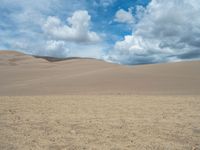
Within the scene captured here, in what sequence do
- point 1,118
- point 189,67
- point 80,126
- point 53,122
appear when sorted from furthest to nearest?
point 189,67, point 1,118, point 53,122, point 80,126

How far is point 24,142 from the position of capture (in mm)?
5727

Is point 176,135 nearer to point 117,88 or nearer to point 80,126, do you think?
point 80,126

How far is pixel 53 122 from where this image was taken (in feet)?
26.6

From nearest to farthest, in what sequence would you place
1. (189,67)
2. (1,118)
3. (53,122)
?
(53,122)
(1,118)
(189,67)

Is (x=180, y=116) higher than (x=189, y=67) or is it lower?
lower

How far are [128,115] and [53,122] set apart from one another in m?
3.31

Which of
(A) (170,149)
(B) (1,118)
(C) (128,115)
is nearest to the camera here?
(A) (170,149)

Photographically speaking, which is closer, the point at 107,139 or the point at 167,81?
the point at 107,139

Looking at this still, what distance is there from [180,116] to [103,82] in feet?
59.5

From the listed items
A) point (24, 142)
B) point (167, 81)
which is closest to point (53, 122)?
point (24, 142)

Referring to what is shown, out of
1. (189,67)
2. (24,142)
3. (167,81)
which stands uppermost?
(189,67)

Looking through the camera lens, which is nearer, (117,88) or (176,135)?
(176,135)

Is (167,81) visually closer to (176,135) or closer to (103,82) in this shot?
(103,82)

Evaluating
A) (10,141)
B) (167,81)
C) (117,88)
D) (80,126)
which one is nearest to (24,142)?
(10,141)
